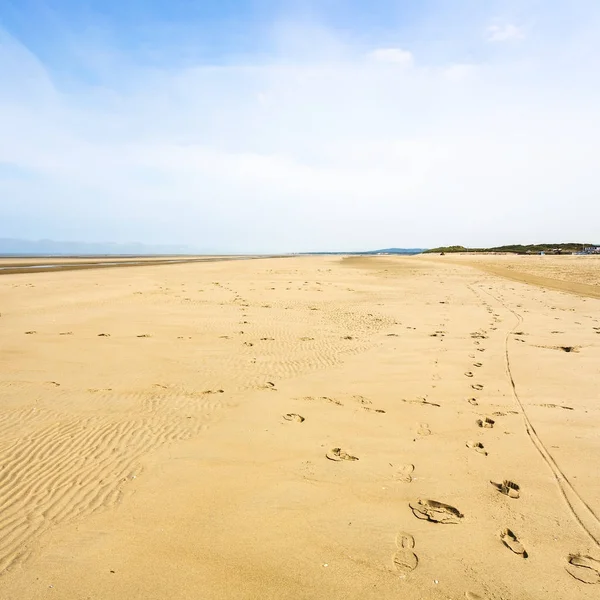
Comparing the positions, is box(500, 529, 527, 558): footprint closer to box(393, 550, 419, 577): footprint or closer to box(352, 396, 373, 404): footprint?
box(393, 550, 419, 577): footprint

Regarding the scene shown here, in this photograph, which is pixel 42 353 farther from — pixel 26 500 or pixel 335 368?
pixel 335 368

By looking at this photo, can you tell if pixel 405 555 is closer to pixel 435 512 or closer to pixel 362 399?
pixel 435 512

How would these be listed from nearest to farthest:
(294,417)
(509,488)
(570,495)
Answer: (570,495)
(509,488)
(294,417)

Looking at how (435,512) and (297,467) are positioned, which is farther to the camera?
(297,467)

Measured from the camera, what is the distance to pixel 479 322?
10.1 metres

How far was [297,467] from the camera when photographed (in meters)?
3.59

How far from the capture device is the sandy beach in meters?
2.43

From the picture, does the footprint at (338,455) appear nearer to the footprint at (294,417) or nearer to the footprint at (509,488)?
the footprint at (294,417)

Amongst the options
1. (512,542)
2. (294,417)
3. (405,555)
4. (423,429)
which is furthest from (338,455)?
(512,542)

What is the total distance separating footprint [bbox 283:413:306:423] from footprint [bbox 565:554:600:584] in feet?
8.74

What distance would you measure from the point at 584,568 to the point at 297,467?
2.13m

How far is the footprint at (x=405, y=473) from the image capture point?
11.1 feet

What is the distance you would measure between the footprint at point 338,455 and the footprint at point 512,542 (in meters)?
1.34

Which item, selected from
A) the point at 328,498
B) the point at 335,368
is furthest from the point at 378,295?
the point at 328,498
